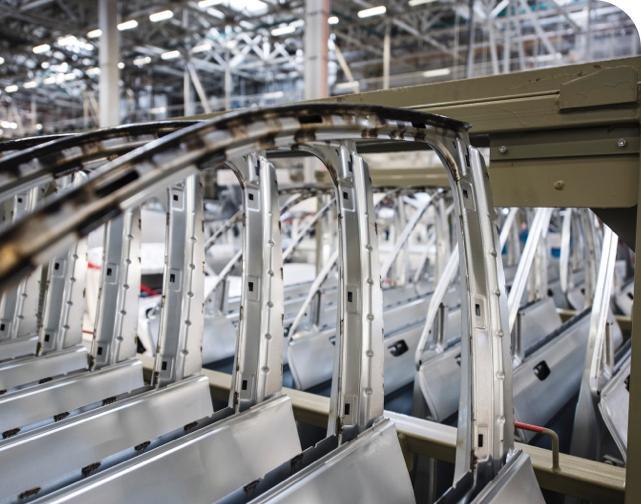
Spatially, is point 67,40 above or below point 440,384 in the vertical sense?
above

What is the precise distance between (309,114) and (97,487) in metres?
1.20

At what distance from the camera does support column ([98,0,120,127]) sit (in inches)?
368

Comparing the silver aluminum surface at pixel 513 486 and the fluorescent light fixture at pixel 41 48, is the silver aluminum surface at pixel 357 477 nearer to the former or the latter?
the silver aluminum surface at pixel 513 486

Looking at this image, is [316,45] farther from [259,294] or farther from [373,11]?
[259,294]

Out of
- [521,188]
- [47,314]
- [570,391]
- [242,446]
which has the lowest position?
[570,391]

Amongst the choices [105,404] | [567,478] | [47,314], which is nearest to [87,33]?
[47,314]

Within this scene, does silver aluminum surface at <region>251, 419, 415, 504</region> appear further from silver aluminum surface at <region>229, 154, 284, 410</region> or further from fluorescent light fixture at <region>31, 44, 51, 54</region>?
fluorescent light fixture at <region>31, 44, 51, 54</region>

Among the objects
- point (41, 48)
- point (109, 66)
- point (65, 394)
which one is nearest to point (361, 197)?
point (65, 394)

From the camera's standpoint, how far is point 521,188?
2172mm

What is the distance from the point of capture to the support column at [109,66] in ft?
30.7

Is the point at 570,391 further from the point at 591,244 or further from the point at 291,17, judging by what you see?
the point at 291,17

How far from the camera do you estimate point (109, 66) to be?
31.0ft

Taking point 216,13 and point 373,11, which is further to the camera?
point 216,13

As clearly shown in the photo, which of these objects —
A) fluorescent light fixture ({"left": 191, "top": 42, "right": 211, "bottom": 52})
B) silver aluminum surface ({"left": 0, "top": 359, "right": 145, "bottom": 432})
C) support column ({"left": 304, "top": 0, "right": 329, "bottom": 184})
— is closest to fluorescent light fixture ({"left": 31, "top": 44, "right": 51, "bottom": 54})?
fluorescent light fixture ({"left": 191, "top": 42, "right": 211, "bottom": 52})
